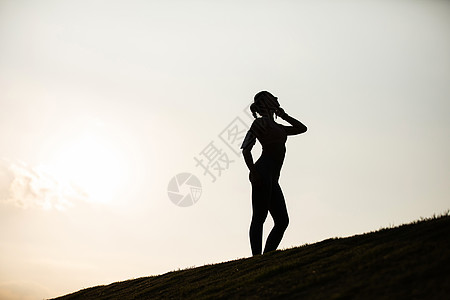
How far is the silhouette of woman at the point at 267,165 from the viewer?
949 cm

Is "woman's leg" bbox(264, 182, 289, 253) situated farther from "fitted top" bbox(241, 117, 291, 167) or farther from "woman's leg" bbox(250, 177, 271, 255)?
"fitted top" bbox(241, 117, 291, 167)

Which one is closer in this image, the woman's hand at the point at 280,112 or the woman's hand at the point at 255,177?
the woman's hand at the point at 255,177

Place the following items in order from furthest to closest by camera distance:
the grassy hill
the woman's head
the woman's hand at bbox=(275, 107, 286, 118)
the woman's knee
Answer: the woman's hand at bbox=(275, 107, 286, 118), the woman's head, the woman's knee, the grassy hill

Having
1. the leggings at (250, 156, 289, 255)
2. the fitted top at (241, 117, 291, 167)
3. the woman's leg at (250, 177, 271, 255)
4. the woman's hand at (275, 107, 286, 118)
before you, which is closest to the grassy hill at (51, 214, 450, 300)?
the woman's leg at (250, 177, 271, 255)

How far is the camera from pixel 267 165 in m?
9.66

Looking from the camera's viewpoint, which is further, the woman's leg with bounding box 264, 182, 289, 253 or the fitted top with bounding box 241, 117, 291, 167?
the fitted top with bounding box 241, 117, 291, 167

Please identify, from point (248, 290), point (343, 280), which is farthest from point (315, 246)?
point (343, 280)

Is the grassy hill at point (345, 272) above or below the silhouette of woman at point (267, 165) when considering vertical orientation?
below

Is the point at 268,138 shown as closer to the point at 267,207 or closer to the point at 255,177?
the point at 255,177

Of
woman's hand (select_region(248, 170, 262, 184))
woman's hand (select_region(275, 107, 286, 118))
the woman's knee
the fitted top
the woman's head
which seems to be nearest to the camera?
woman's hand (select_region(248, 170, 262, 184))

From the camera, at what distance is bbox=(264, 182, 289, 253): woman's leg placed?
9555mm

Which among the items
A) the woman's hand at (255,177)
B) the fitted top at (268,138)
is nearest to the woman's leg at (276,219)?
the woman's hand at (255,177)

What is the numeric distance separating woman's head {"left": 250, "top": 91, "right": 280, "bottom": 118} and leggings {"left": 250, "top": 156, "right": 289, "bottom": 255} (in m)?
1.03

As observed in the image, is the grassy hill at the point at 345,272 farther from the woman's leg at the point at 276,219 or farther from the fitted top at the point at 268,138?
the fitted top at the point at 268,138
